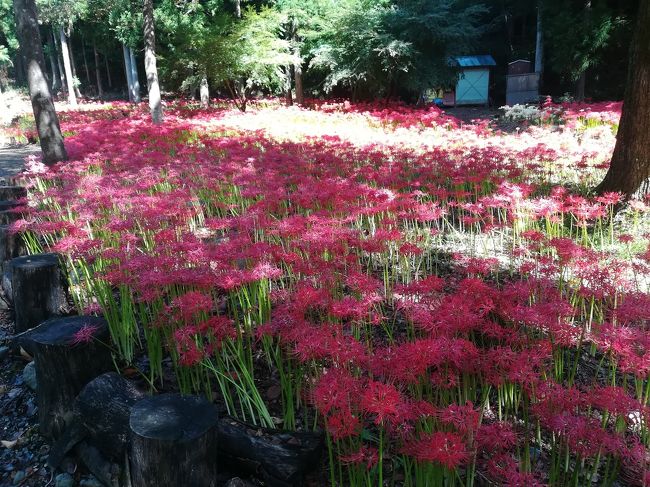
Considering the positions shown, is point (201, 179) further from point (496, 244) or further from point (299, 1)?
point (299, 1)

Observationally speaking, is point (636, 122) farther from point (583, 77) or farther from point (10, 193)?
point (583, 77)

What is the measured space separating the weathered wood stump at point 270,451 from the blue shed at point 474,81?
1136 inches

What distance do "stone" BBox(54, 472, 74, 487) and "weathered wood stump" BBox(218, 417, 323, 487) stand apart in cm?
87

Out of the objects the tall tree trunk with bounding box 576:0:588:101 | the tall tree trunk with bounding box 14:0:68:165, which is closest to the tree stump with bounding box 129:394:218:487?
the tall tree trunk with bounding box 14:0:68:165

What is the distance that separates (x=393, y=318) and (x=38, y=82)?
8.48 m

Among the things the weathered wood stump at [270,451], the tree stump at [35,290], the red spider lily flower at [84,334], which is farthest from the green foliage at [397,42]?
the weathered wood stump at [270,451]

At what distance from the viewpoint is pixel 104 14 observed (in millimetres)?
28266

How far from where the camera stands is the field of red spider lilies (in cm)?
172

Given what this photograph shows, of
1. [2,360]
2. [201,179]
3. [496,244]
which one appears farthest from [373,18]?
[2,360]

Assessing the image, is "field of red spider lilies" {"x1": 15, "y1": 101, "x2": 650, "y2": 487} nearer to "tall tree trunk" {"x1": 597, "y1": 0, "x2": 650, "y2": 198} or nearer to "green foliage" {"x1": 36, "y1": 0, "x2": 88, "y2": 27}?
Answer: "tall tree trunk" {"x1": 597, "y1": 0, "x2": 650, "y2": 198}

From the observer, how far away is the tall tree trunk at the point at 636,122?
475 cm

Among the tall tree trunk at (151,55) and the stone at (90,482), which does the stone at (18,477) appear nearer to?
the stone at (90,482)

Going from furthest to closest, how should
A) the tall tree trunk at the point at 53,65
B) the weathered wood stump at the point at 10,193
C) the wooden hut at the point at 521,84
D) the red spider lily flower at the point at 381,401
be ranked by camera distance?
the tall tree trunk at the point at 53,65 < the wooden hut at the point at 521,84 < the weathered wood stump at the point at 10,193 < the red spider lily flower at the point at 381,401

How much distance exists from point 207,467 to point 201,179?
5.32 metres
